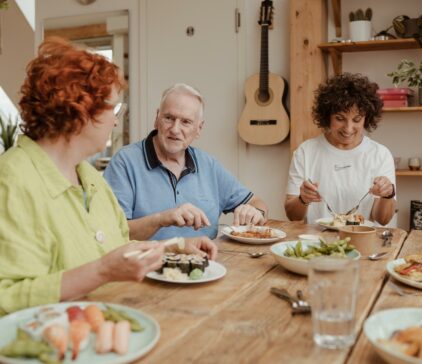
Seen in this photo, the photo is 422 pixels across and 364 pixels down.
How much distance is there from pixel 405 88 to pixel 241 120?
3.91ft

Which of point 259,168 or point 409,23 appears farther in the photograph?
point 259,168

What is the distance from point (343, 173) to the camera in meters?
2.73

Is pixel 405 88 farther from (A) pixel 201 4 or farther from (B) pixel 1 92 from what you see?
(B) pixel 1 92

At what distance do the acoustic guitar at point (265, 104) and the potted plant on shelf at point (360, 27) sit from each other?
2.01ft

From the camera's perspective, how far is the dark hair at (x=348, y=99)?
8.84 feet

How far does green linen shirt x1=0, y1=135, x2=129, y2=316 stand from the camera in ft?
3.58

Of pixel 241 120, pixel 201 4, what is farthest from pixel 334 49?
pixel 201 4

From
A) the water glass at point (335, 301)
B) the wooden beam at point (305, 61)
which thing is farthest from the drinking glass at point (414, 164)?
the water glass at point (335, 301)

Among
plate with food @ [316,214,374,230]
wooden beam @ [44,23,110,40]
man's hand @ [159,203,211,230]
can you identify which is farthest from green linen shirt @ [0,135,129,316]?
wooden beam @ [44,23,110,40]

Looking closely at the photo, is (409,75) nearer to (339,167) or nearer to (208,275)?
(339,167)

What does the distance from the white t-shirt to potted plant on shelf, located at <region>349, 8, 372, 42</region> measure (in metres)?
1.05

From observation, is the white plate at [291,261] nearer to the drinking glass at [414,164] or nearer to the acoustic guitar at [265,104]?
the drinking glass at [414,164]

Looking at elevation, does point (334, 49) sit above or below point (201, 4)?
below

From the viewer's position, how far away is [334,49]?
11.8ft
